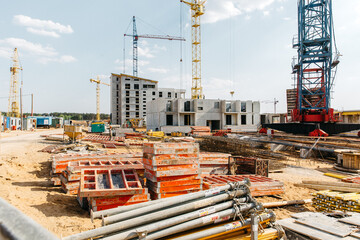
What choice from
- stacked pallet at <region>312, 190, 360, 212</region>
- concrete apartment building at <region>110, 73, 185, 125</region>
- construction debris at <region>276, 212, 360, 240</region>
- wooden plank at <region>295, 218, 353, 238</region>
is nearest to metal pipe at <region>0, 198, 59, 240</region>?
construction debris at <region>276, 212, 360, 240</region>

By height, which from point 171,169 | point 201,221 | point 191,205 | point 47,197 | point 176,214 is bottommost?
point 47,197

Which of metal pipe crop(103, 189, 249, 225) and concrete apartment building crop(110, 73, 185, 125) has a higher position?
concrete apartment building crop(110, 73, 185, 125)

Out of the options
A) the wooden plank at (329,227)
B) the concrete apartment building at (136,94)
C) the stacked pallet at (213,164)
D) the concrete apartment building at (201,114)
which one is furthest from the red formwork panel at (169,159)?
the concrete apartment building at (136,94)

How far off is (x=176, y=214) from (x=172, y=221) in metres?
0.24

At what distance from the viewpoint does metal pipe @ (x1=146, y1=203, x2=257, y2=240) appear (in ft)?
12.8

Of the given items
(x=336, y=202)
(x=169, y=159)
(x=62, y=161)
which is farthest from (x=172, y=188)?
(x=62, y=161)

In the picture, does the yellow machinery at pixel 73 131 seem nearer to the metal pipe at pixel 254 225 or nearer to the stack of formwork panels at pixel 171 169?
the stack of formwork panels at pixel 171 169

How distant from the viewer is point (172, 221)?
4.02m

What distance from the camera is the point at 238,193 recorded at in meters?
4.77

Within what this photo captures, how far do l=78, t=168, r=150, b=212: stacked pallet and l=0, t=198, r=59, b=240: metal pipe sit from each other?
521cm

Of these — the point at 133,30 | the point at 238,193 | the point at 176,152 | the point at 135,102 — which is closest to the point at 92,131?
the point at 135,102

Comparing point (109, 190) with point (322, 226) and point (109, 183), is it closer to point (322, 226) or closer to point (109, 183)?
point (109, 183)

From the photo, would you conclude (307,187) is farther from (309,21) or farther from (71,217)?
(309,21)

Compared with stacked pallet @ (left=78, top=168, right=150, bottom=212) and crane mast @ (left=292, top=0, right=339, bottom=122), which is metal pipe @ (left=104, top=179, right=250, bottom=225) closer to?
stacked pallet @ (left=78, top=168, right=150, bottom=212)
